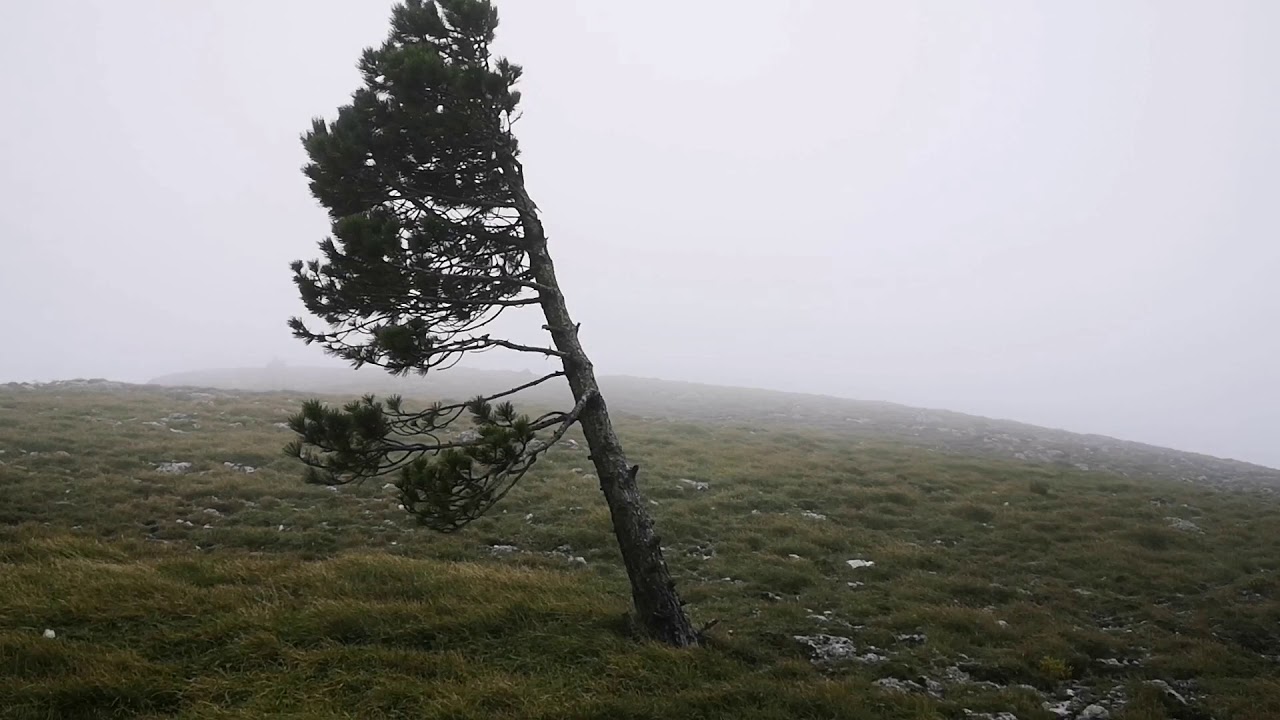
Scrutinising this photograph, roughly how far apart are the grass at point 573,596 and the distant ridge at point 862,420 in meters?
20.5

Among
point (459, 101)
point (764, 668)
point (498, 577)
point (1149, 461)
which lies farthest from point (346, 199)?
point (1149, 461)

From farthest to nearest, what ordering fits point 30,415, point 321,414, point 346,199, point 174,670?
point 30,415
point 346,199
point 321,414
point 174,670

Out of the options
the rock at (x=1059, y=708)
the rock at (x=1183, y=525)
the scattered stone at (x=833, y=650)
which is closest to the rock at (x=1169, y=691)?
the rock at (x=1059, y=708)

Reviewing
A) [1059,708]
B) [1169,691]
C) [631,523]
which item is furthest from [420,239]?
[1169,691]

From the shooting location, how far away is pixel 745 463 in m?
27.9

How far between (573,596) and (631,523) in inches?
88.7

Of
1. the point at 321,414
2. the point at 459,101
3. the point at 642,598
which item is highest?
the point at 459,101

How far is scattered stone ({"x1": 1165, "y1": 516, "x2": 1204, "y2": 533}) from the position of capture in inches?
772

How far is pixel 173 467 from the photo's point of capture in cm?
1977

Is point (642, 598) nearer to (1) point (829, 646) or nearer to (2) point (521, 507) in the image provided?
(1) point (829, 646)

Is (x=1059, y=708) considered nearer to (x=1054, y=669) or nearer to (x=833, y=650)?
(x=1054, y=669)

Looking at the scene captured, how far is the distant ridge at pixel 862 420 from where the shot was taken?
1652 inches

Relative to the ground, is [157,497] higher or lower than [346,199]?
lower

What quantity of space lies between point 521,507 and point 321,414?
429 inches
